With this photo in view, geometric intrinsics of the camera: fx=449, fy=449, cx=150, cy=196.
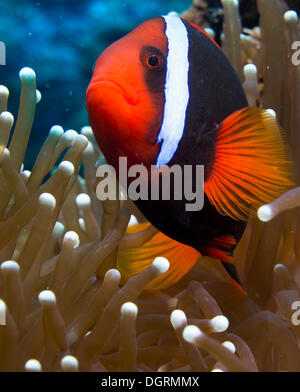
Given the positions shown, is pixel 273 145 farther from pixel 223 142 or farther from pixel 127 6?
pixel 127 6

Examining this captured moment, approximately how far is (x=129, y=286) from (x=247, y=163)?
30cm

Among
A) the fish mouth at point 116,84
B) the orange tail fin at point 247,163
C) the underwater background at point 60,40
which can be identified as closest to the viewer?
the fish mouth at point 116,84

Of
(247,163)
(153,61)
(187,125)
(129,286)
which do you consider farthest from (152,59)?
(129,286)

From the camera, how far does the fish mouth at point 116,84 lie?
671 mm

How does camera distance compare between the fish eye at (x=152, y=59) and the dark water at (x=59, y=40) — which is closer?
the fish eye at (x=152, y=59)

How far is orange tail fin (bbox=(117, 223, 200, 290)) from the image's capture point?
1.00 m

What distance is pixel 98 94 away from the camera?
26.4 inches

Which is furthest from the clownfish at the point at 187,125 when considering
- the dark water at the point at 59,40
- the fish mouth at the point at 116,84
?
the dark water at the point at 59,40

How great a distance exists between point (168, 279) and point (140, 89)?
18.5 inches

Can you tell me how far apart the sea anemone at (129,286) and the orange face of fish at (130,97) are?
0.61 feet

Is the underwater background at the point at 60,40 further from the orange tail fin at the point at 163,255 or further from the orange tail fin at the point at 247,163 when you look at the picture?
the orange tail fin at the point at 247,163

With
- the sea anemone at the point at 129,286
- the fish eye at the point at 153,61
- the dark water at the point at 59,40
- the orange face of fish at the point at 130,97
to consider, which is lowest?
the sea anemone at the point at 129,286

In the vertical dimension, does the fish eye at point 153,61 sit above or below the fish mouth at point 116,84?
above
